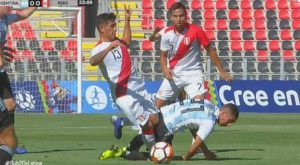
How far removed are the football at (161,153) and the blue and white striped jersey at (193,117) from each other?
52 centimetres

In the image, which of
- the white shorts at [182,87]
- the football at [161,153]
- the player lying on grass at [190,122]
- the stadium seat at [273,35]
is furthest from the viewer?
the stadium seat at [273,35]

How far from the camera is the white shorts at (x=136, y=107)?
13.2m

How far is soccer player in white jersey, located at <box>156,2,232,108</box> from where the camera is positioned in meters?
14.6

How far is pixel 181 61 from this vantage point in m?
14.9

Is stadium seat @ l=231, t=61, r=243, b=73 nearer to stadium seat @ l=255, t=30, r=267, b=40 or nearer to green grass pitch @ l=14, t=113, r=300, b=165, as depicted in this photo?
green grass pitch @ l=14, t=113, r=300, b=165

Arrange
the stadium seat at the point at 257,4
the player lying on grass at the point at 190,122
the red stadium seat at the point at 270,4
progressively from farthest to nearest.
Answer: the stadium seat at the point at 257,4
the red stadium seat at the point at 270,4
the player lying on grass at the point at 190,122

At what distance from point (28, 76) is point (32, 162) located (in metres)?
16.6

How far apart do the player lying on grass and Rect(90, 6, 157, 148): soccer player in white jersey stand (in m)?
0.20

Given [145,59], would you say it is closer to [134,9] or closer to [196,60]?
[134,9]

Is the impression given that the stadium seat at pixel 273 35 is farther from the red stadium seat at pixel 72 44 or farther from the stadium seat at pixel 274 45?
the red stadium seat at pixel 72 44

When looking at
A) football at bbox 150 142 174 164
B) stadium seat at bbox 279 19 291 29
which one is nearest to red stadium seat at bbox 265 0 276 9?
stadium seat at bbox 279 19 291 29

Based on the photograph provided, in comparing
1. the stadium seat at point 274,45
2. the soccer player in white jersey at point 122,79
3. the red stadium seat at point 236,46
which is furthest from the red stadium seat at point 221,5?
the soccer player in white jersey at point 122,79

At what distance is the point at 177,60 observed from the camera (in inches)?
588

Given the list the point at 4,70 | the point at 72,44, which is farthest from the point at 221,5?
the point at 4,70
